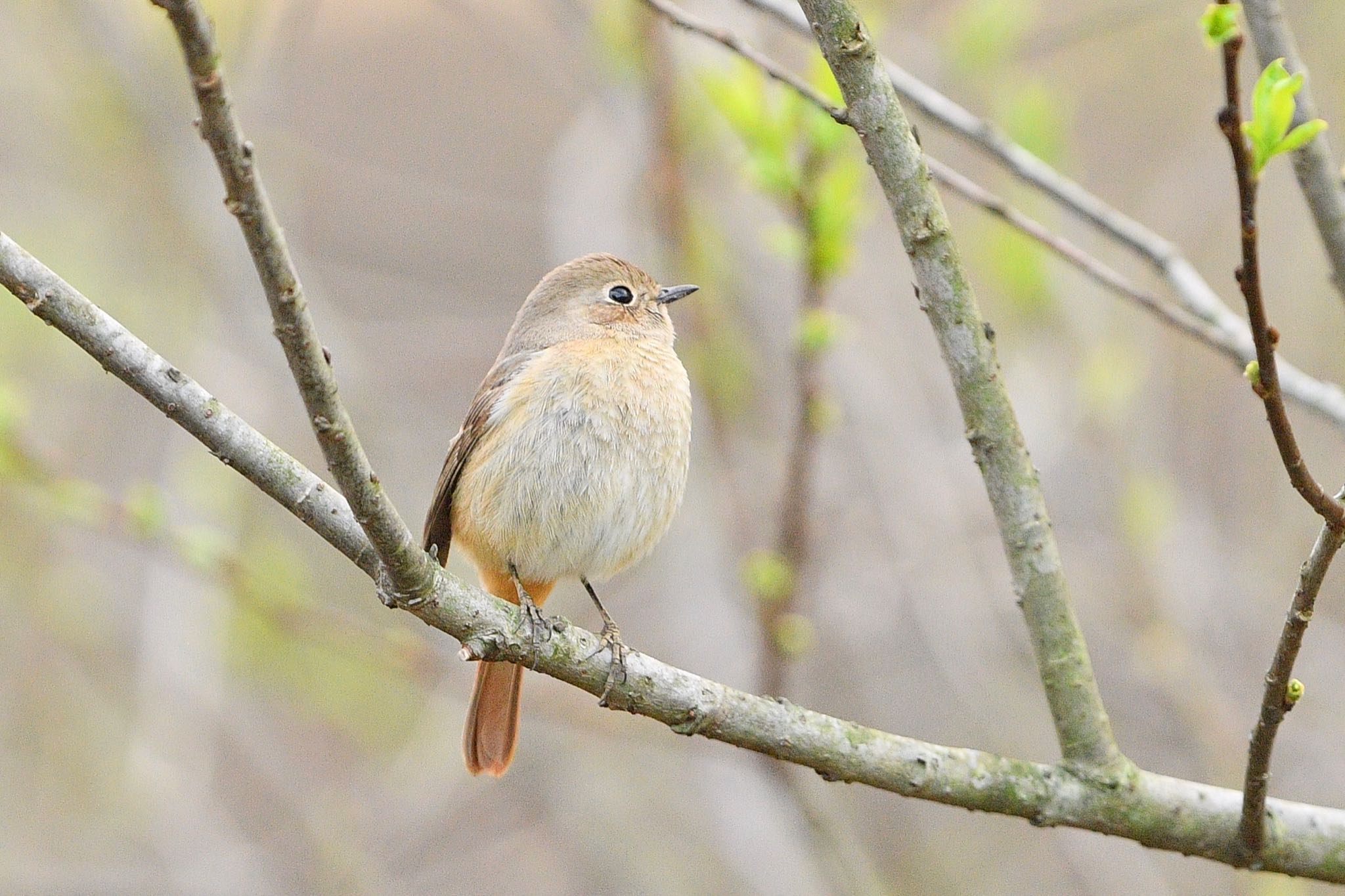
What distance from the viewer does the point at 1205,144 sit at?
662cm

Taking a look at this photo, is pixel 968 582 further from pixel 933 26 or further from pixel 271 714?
pixel 271 714

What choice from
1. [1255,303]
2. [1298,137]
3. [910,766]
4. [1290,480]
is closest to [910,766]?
[910,766]

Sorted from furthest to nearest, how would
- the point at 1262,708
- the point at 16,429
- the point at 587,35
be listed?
the point at 587,35, the point at 16,429, the point at 1262,708

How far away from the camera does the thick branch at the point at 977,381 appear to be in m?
2.47

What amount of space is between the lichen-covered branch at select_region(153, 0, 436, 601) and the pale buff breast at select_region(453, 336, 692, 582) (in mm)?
1274

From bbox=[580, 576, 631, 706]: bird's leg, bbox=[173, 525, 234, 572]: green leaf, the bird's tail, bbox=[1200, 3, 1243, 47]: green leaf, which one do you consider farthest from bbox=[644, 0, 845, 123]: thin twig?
bbox=[173, 525, 234, 572]: green leaf

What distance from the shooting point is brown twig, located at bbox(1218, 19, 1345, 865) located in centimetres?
188

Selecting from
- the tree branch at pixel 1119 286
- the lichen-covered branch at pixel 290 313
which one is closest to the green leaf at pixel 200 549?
the lichen-covered branch at pixel 290 313

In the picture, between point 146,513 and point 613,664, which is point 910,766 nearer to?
point 613,664

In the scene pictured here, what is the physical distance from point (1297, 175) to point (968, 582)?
323cm

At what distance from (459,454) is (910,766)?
5.76ft

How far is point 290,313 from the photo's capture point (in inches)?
77.0

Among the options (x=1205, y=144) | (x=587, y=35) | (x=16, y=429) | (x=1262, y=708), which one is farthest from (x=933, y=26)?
(x=1262, y=708)

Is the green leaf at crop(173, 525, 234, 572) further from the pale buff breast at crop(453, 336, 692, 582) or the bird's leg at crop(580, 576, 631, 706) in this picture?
the bird's leg at crop(580, 576, 631, 706)
